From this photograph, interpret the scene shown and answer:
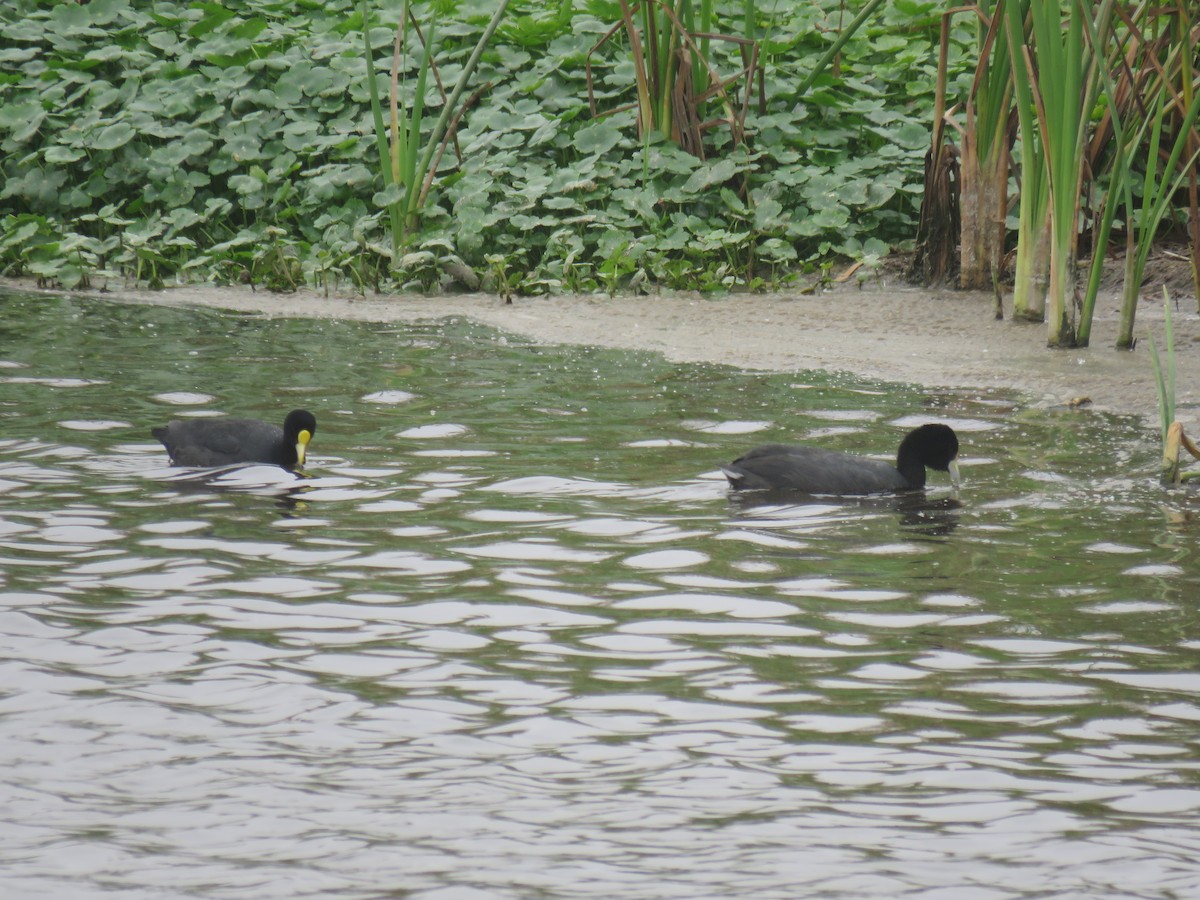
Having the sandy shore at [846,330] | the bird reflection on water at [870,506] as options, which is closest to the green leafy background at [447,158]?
the sandy shore at [846,330]

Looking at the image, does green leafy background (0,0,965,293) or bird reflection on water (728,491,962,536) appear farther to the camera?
green leafy background (0,0,965,293)

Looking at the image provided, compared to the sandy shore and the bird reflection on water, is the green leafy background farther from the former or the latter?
the bird reflection on water

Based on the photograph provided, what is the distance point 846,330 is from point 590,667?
6218 millimetres

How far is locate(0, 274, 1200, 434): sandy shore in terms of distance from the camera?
851 cm

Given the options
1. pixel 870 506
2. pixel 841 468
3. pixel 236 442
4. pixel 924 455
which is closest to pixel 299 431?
pixel 236 442

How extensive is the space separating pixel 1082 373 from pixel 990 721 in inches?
194

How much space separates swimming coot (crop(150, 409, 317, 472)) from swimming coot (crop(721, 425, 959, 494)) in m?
1.67

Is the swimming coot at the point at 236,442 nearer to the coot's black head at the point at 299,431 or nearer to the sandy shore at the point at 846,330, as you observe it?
the coot's black head at the point at 299,431

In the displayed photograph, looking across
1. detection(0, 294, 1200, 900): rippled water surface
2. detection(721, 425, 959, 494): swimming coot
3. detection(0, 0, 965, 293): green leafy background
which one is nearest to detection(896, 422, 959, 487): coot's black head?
detection(721, 425, 959, 494): swimming coot

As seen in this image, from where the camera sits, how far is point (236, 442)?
689 centimetres

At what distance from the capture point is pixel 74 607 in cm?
484

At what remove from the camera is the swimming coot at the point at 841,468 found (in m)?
6.29

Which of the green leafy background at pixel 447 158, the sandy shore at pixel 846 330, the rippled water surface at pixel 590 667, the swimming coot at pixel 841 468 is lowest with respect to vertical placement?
the rippled water surface at pixel 590 667

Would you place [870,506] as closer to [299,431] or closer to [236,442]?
[299,431]
